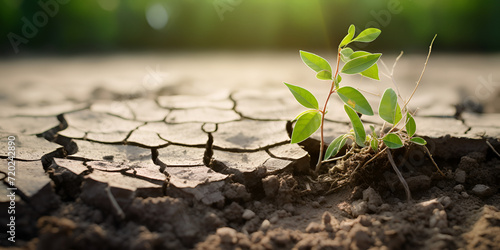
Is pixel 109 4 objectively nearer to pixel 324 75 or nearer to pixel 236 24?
pixel 236 24

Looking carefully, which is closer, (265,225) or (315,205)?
(265,225)

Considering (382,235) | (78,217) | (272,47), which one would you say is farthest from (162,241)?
(272,47)

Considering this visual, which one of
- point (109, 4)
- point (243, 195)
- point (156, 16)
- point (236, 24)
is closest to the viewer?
point (243, 195)

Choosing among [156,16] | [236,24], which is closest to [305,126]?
[236,24]

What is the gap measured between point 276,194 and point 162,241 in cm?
50

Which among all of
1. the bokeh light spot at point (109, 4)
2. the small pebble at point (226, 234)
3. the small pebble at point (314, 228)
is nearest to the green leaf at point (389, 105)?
the small pebble at point (314, 228)

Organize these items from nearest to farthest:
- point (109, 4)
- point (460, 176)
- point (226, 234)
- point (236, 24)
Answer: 1. point (226, 234)
2. point (460, 176)
3. point (109, 4)
4. point (236, 24)

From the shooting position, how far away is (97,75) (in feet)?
13.2

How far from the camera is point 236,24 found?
6.04 metres

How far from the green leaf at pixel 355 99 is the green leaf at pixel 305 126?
0.13 metres

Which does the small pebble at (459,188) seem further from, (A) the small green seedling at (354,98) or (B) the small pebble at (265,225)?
(B) the small pebble at (265,225)

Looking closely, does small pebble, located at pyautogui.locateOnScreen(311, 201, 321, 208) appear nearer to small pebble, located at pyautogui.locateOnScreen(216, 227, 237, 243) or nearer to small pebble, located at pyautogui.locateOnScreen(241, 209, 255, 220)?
small pebble, located at pyautogui.locateOnScreen(241, 209, 255, 220)

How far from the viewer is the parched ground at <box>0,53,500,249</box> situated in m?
1.27

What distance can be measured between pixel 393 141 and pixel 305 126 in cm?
32
